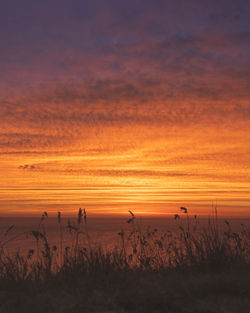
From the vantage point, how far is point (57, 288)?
17.2 ft

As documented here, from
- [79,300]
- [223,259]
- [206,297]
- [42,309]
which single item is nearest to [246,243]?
[223,259]

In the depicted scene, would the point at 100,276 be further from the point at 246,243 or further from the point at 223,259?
the point at 246,243

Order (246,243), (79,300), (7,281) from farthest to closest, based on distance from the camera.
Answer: (246,243), (7,281), (79,300)

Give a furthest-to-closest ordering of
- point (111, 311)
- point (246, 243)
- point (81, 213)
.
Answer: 1. point (246, 243)
2. point (81, 213)
3. point (111, 311)

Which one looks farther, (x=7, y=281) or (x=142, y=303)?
(x=7, y=281)

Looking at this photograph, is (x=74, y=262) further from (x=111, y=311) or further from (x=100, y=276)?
(x=111, y=311)

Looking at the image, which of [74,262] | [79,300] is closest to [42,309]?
[79,300]

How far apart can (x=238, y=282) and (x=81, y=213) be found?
254 cm

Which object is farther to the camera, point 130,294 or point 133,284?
point 133,284

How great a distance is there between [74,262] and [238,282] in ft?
8.60

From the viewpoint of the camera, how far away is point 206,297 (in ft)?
15.4

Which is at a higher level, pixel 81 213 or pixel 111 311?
pixel 81 213

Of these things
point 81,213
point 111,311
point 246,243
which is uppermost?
point 81,213

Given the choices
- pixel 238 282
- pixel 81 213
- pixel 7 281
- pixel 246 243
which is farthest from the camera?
pixel 246 243
